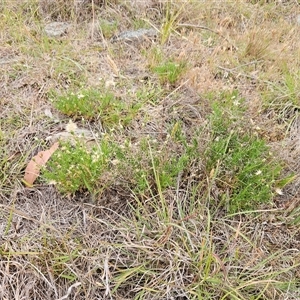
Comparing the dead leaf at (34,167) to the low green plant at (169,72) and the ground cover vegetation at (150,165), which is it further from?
the low green plant at (169,72)

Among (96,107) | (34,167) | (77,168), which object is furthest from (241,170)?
(34,167)

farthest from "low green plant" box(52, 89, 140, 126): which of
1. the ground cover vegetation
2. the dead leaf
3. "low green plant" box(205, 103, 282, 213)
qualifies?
→ "low green plant" box(205, 103, 282, 213)

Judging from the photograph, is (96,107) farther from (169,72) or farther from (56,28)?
(56,28)

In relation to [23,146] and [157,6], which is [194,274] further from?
[157,6]

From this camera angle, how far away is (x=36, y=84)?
2699mm

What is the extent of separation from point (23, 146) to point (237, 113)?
1287 mm

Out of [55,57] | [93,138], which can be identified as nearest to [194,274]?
[93,138]

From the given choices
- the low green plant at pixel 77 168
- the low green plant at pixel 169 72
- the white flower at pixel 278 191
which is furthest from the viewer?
the low green plant at pixel 169 72

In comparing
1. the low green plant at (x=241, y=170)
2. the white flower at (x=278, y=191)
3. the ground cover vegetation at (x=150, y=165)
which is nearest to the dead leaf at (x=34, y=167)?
the ground cover vegetation at (x=150, y=165)

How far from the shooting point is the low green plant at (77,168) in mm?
2012

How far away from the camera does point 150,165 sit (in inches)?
85.7

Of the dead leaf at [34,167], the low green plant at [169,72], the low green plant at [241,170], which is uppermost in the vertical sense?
the low green plant at [169,72]

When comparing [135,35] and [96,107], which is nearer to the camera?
[96,107]

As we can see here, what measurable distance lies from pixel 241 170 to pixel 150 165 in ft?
1.60
